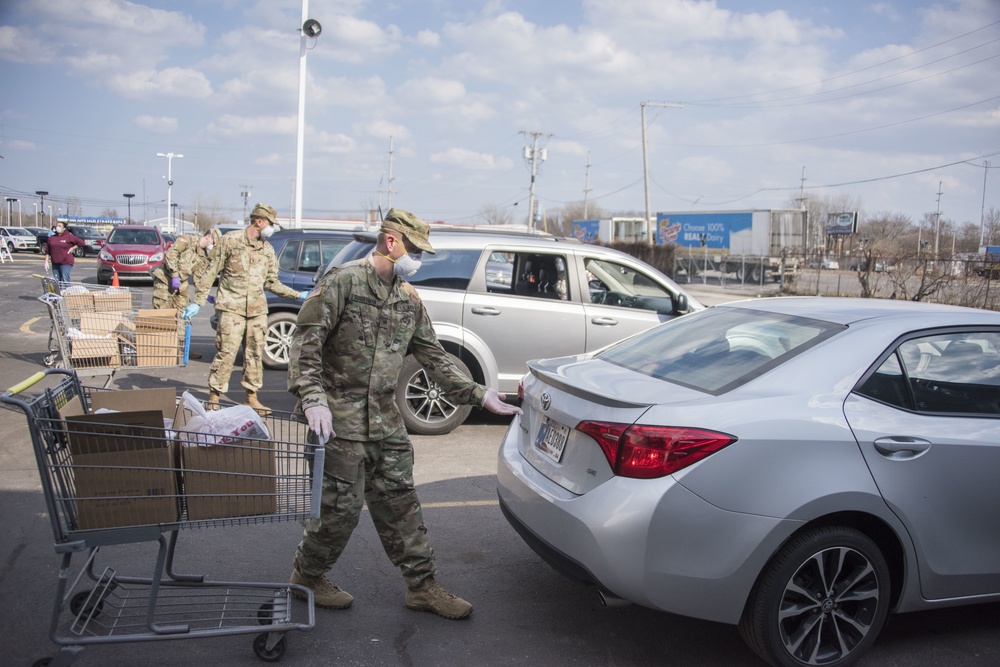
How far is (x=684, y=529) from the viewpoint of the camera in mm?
3086

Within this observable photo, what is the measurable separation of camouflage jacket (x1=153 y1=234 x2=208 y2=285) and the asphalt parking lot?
20.6 ft

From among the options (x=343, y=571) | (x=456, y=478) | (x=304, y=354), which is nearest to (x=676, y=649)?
(x=343, y=571)

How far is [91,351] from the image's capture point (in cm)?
730

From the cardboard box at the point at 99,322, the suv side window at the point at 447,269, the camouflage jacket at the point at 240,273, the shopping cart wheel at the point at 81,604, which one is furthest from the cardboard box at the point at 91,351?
the shopping cart wheel at the point at 81,604

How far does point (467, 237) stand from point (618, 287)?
159cm

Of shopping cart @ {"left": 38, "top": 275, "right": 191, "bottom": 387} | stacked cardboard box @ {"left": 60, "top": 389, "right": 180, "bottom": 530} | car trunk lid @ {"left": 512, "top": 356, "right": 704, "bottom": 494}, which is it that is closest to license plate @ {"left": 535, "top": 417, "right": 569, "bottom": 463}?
car trunk lid @ {"left": 512, "top": 356, "right": 704, "bottom": 494}

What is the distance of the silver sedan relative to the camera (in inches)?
123

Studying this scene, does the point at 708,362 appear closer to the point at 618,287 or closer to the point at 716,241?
the point at 618,287

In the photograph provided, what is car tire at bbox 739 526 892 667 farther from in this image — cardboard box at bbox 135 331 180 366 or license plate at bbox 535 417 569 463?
cardboard box at bbox 135 331 180 366

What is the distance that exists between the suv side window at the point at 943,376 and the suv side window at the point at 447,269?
4445 mm

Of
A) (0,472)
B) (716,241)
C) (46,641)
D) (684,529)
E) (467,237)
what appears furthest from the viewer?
(716,241)

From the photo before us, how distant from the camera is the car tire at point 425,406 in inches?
286

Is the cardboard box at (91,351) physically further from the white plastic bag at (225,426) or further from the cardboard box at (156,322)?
the white plastic bag at (225,426)

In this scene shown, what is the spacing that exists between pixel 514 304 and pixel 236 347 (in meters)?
2.94
